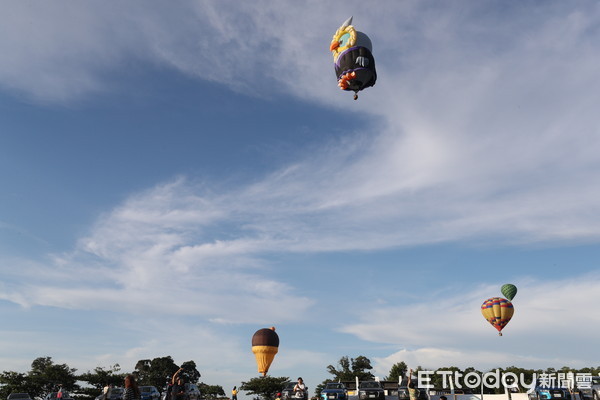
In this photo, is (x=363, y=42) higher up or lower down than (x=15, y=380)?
higher up

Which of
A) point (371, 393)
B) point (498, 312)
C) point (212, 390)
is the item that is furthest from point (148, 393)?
point (212, 390)

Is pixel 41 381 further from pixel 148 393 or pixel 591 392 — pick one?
pixel 591 392

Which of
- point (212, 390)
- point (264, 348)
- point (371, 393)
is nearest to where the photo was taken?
point (371, 393)

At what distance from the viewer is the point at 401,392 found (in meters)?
29.5

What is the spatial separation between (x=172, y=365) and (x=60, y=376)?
2856 centimetres

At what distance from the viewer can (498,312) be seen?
47.1 metres

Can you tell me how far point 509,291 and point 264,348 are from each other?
28.4 meters

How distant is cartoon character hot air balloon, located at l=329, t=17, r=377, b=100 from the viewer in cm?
2764

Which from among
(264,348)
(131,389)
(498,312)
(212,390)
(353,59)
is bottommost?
(212,390)

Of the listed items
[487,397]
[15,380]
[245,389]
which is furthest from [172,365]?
[487,397]

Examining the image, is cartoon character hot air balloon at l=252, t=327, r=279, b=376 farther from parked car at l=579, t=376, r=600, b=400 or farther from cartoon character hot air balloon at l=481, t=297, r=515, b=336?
cartoon character hot air balloon at l=481, t=297, r=515, b=336

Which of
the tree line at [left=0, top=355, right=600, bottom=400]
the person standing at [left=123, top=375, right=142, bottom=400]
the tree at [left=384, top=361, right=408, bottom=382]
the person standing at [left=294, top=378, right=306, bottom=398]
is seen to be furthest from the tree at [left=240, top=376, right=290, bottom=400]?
the person standing at [left=123, top=375, right=142, bottom=400]

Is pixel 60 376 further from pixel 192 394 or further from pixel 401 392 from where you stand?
pixel 401 392

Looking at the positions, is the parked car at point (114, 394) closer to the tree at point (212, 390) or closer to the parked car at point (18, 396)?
the parked car at point (18, 396)
